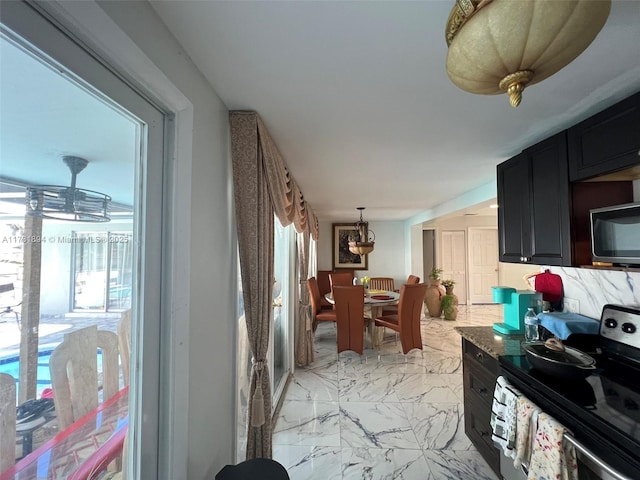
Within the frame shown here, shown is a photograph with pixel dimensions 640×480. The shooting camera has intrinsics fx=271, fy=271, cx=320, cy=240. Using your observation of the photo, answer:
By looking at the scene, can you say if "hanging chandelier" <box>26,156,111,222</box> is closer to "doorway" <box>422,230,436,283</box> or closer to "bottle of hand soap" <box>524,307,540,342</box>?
"bottle of hand soap" <box>524,307,540,342</box>

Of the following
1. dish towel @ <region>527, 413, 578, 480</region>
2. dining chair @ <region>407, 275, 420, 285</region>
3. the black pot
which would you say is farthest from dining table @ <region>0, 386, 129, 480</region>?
dining chair @ <region>407, 275, 420, 285</region>

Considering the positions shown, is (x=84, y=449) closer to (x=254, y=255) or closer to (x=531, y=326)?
(x=254, y=255)

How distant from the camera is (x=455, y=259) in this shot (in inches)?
275

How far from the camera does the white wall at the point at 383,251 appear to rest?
278 inches

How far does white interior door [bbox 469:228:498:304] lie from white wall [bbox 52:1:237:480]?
696 centimetres

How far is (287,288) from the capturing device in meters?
3.33

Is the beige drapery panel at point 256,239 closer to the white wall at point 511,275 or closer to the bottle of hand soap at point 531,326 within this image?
the bottle of hand soap at point 531,326

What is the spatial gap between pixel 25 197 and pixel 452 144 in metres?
2.21

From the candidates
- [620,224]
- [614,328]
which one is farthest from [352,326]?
[620,224]

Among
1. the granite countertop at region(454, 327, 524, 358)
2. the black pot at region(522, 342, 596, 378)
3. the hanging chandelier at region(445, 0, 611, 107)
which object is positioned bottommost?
the granite countertop at region(454, 327, 524, 358)

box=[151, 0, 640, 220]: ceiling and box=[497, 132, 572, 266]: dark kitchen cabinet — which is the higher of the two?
box=[151, 0, 640, 220]: ceiling

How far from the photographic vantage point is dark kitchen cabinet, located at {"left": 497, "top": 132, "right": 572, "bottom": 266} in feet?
5.46

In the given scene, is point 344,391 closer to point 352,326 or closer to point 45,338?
point 352,326

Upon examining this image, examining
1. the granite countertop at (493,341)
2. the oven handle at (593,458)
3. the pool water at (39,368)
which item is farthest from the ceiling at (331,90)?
the oven handle at (593,458)
